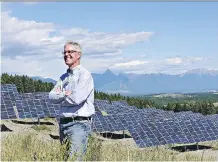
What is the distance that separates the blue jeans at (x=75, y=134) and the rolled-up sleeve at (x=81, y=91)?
0.91 ft

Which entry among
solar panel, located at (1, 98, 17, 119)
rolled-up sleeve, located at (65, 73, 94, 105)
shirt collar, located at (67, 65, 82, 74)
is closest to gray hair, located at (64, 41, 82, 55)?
shirt collar, located at (67, 65, 82, 74)

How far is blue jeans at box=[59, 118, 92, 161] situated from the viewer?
587 cm

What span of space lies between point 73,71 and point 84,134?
35.3 inches

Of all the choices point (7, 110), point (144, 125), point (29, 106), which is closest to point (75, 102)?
point (144, 125)

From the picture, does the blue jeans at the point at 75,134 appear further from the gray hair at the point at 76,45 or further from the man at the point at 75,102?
the gray hair at the point at 76,45

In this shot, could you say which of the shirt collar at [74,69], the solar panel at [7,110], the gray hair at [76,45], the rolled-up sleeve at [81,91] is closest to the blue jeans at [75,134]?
the rolled-up sleeve at [81,91]

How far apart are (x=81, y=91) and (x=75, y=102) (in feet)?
0.57

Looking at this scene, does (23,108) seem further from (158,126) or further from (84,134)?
(84,134)

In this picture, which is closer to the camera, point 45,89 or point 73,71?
point 73,71

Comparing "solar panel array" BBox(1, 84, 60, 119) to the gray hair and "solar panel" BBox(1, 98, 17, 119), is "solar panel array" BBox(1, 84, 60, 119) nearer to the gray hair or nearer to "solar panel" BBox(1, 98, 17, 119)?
"solar panel" BBox(1, 98, 17, 119)

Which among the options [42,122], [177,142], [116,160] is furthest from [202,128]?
[116,160]

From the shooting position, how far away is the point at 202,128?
813 inches

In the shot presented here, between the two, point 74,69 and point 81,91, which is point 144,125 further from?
point 81,91

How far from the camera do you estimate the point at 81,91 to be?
5.98 m
